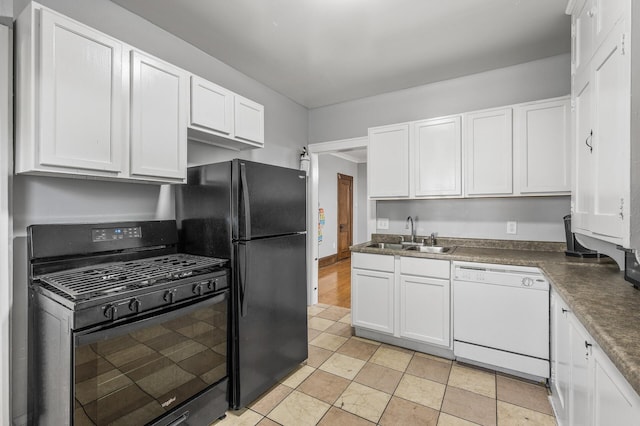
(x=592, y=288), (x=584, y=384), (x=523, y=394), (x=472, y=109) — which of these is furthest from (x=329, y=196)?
(x=584, y=384)

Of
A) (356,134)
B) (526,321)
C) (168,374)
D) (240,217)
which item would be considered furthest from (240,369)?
(356,134)

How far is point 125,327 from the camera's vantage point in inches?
53.7

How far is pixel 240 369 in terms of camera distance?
1.92m

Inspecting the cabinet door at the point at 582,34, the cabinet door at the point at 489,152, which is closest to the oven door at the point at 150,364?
the cabinet door at the point at 489,152

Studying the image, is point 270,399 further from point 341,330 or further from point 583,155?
point 583,155

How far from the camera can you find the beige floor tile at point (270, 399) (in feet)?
6.44

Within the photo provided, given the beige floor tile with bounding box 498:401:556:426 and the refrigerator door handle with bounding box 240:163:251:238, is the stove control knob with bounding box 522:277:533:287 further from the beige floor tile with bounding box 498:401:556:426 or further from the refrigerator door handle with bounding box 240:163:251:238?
the refrigerator door handle with bounding box 240:163:251:238

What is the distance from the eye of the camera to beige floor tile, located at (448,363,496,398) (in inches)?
84.2

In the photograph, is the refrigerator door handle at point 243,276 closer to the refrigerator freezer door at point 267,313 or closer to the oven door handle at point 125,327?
the refrigerator freezer door at point 267,313

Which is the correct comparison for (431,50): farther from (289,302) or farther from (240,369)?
(240,369)

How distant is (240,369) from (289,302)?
57cm

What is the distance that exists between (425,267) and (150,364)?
211cm

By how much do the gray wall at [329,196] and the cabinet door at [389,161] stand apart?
112 inches

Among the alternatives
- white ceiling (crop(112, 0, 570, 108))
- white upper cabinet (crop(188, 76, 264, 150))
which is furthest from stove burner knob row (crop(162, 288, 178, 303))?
white ceiling (crop(112, 0, 570, 108))
